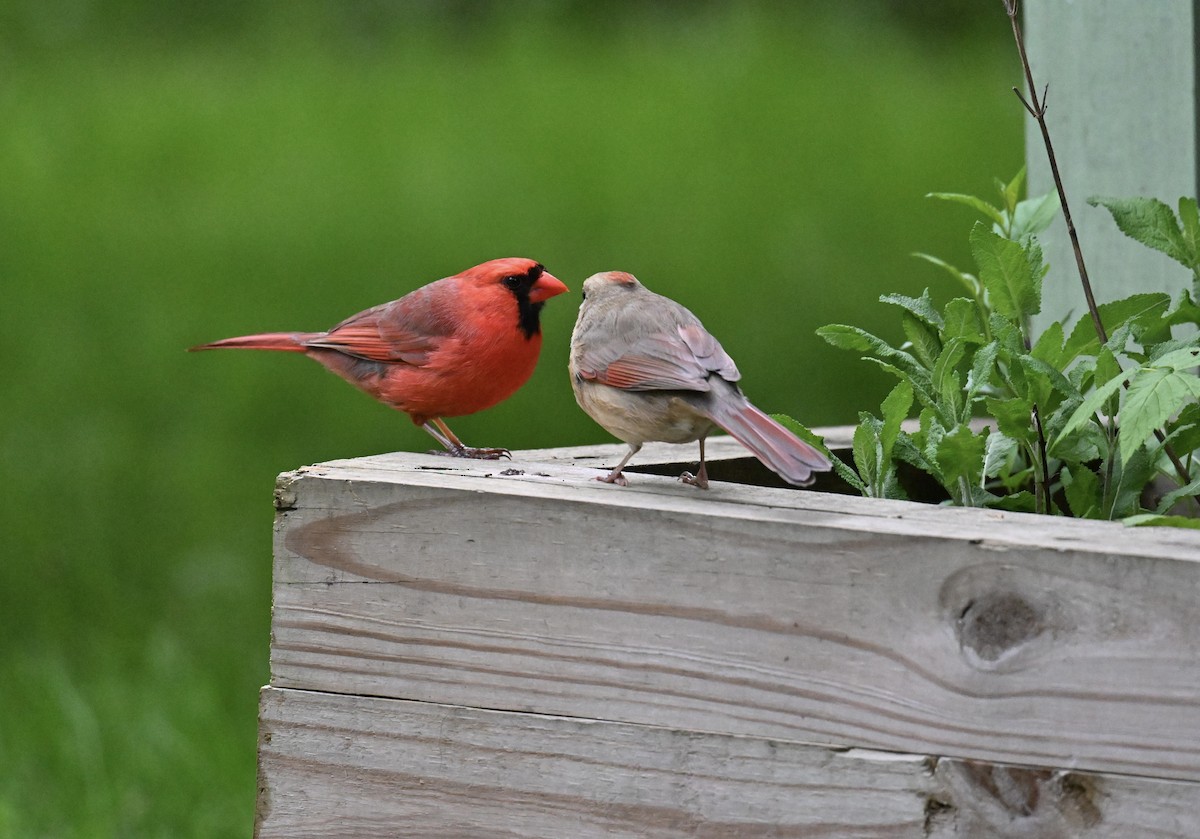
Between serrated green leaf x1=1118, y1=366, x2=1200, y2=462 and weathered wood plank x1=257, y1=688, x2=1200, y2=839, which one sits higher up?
serrated green leaf x1=1118, y1=366, x2=1200, y2=462

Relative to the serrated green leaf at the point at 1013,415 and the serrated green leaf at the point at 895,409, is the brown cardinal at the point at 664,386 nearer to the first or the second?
the serrated green leaf at the point at 895,409

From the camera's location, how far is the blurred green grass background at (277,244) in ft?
16.3

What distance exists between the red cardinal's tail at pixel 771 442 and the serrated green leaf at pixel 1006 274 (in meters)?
0.42

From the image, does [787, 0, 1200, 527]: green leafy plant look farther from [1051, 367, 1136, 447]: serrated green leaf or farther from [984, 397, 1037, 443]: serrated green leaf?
[1051, 367, 1136, 447]: serrated green leaf

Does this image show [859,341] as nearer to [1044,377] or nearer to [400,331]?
[1044,377]

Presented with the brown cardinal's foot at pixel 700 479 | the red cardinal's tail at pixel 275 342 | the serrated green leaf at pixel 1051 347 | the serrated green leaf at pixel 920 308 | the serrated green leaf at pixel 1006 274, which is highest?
the serrated green leaf at pixel 1006 274

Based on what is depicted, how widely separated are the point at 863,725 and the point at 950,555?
222 mm

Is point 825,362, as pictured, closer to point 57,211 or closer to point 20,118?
point 57,211

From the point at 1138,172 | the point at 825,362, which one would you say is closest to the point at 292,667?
the point at 1138,172

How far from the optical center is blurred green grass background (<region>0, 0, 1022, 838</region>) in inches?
195

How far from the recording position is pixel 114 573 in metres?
5.53

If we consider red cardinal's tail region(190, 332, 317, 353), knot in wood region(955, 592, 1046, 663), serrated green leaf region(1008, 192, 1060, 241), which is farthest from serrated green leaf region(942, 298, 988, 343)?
red cardinal's tail region(190, 332, 317, 353)

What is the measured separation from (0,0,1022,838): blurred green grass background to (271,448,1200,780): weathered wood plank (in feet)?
7.32

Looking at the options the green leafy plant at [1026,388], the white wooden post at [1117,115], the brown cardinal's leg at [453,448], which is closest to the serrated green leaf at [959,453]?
the green leafy plant at [1026,388]
